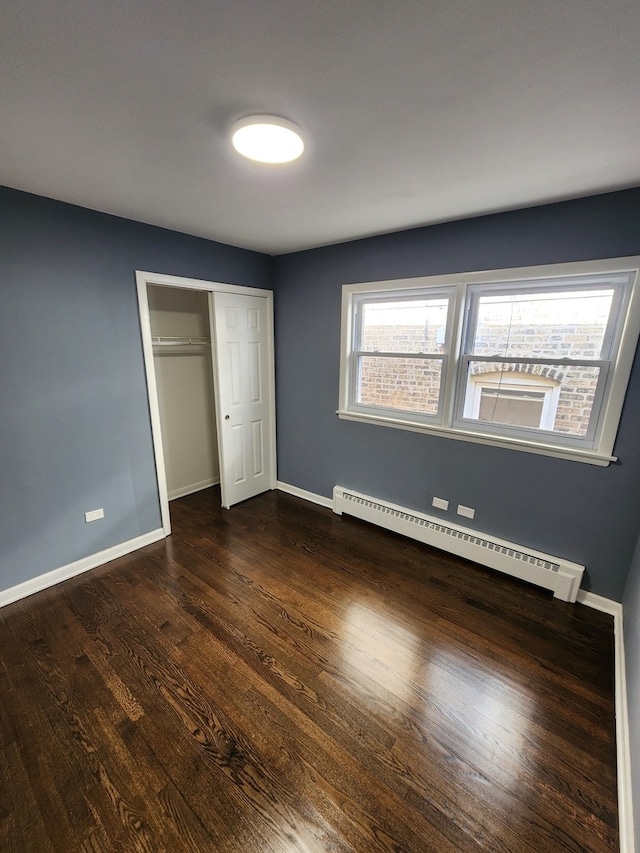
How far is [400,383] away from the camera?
117 inches

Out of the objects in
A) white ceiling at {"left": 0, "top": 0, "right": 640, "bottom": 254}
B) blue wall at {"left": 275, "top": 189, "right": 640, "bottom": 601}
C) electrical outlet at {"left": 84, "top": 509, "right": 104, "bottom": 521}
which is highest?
white ceiling at {"left": 0, "top": 0, "right": 640, "bottom": 254}

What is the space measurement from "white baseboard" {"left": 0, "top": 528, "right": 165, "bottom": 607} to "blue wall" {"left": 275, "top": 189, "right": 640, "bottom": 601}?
162cm

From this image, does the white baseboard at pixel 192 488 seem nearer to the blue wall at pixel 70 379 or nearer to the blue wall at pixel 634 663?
the blue wall at pixel 70 379

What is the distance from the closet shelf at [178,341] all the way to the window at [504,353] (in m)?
1.62

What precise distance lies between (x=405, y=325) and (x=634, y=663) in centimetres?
244

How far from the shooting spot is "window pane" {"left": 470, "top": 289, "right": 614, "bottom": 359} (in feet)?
6.87

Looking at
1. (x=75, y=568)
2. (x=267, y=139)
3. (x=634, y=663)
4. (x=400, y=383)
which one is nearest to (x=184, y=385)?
(x=75, y=568)

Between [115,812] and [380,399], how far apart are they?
2824 millimetres

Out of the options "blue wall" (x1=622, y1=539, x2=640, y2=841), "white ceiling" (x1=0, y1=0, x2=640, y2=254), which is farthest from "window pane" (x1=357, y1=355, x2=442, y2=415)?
"blue wall" (x1=622, y1=539, x2=640, y2=841)

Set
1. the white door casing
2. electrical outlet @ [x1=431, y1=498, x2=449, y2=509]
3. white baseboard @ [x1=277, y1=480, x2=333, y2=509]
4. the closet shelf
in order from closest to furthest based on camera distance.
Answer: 1. the white door casing
2. electrical outlet @ [x1=431, y1=498, x2=449, y2=509]
3. the closet shelf
4. white baseboard @ [x1=277, y1=480, x2=333, y2=509]

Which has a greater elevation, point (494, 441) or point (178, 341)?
point (178, 341)

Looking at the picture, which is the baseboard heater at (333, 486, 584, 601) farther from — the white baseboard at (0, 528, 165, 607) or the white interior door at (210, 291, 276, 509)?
the white baseboard at (0, 528, 165, 607)

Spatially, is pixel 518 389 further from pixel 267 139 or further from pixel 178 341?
pixel 178 341


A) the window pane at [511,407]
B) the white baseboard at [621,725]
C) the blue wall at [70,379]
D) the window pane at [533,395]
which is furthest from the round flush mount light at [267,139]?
the white baseboard at [621,725]
